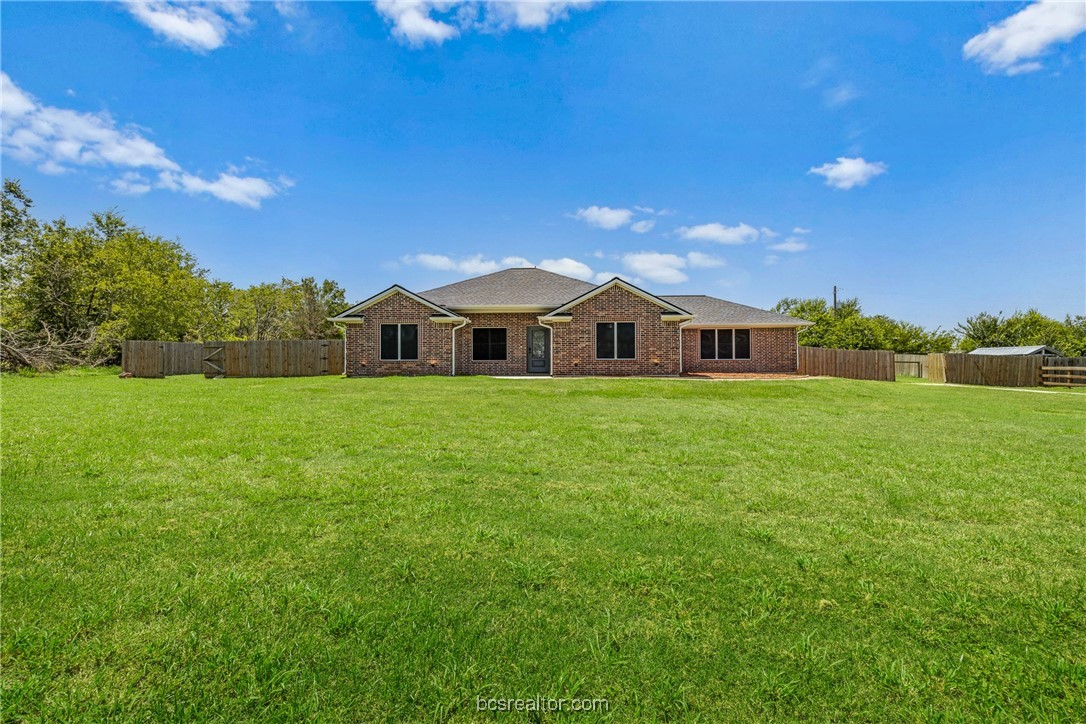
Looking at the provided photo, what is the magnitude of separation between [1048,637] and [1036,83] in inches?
868

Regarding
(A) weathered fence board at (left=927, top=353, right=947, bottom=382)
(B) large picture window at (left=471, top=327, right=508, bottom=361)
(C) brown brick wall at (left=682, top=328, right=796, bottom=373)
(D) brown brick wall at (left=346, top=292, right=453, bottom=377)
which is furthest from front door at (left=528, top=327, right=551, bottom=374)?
(A) weathered fence board at (left=927, top=353, right=947, bottom=382)

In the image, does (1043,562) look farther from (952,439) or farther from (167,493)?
(167,493)

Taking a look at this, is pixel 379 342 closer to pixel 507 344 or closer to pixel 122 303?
pixel 507 344

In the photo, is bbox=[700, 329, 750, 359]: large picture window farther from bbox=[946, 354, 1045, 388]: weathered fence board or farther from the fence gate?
the fence gate

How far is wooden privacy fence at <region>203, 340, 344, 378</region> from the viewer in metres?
20.5

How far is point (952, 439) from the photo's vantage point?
7145 millimetres

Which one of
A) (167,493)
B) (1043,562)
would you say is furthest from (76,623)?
(1043,562)

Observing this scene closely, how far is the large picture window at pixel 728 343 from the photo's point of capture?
22781 millimetres

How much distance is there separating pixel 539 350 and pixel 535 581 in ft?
60.0

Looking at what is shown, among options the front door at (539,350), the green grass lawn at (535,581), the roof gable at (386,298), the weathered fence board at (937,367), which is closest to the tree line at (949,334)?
the weathered fence board at (937,367)

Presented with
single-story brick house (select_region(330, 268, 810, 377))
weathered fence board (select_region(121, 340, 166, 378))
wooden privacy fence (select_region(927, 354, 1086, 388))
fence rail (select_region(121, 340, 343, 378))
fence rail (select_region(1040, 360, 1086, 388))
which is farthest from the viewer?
wooden privacy fence (select_region(927, 354, 1086, 388))

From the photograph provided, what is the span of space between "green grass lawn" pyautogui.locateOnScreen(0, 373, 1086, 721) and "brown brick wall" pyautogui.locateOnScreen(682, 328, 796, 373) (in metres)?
16.7

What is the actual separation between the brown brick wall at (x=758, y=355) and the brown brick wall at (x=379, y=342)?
11898mm

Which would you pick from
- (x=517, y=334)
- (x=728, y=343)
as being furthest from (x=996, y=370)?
(x=517, y=334)
